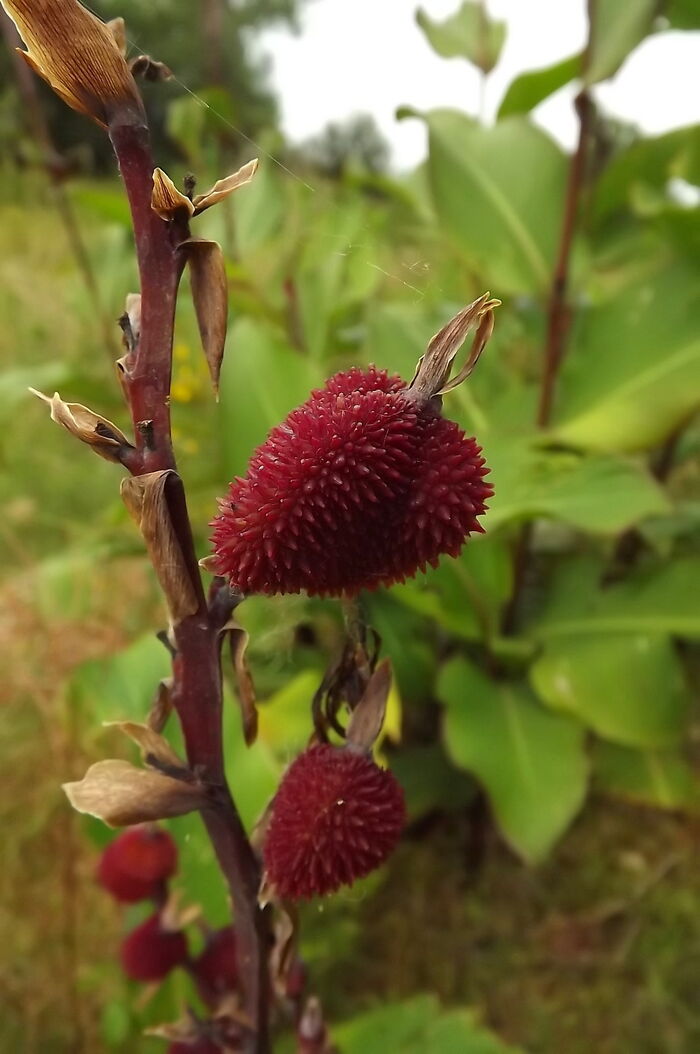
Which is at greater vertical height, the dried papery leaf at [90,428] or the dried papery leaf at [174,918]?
the dried papery leaf at [90,428]

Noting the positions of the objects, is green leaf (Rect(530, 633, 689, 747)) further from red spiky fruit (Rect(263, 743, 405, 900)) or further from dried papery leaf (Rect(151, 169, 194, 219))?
dried papery leaf (Rect(151, 169, 194, 219))

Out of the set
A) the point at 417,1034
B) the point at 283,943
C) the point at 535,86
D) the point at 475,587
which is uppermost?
the point at 535,86

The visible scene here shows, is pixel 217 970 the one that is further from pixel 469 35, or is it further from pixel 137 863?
pixel 469 35

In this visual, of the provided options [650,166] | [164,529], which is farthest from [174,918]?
[650,166]

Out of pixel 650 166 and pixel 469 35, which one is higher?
pixel 469 35

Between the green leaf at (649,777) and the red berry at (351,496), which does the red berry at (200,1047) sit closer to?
the red berry at (351,496)

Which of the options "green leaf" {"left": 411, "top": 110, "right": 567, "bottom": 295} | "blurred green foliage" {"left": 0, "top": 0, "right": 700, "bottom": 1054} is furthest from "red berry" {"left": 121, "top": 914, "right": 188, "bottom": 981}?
"green leaf" {"left": 411, "top": 110, "right": 567, "bottom": 295}

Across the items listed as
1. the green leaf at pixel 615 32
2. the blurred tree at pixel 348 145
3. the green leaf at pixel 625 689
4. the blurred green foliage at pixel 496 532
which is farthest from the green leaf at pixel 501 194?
the blurred tree at pixel 348 145
